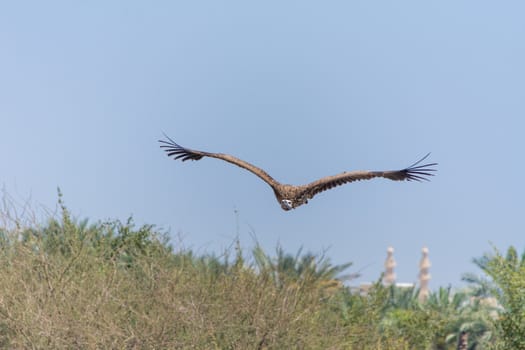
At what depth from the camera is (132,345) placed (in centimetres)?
2250

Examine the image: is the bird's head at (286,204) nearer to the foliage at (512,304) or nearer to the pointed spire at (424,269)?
the foliage at (512,304)

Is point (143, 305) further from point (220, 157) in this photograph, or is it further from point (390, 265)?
point (390, 265)

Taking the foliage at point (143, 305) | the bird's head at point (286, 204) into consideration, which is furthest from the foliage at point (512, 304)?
the bird's head at point (286, 204)

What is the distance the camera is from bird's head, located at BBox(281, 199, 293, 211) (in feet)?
66.7

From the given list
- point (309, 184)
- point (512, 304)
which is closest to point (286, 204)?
point (309, 184)

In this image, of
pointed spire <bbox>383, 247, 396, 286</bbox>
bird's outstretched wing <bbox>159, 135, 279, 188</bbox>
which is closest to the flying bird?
bird's outstretched wing <bbox>159, 135, 279, 188</bbox>

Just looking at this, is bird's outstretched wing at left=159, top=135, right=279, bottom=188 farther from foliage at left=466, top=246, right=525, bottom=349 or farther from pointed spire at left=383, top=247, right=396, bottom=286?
pointed spire at left=383, top=247, right=396, bottom=286

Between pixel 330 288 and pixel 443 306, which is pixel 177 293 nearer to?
pixel 330 288

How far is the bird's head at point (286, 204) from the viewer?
66.7ft

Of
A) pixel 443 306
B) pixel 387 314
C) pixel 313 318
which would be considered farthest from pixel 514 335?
pixel 443 306

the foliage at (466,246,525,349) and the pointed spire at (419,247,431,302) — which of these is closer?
the foliage at (466,246,525,349)

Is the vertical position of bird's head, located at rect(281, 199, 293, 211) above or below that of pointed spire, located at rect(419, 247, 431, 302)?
below

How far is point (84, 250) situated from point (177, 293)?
2579 millimetres

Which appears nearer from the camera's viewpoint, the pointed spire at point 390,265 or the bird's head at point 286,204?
the bird's head at point 286,204
